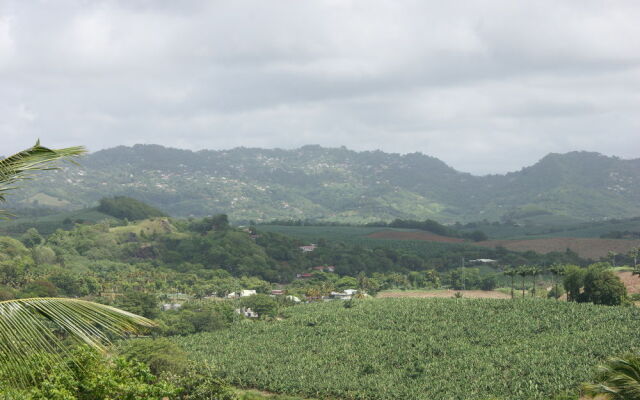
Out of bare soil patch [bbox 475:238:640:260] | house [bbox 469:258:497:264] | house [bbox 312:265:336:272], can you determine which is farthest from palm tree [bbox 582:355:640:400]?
bare soil patch [bbox 475:238:640:260]

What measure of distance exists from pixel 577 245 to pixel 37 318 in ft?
573

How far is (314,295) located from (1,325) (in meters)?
111

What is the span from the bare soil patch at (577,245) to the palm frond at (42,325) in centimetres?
16261

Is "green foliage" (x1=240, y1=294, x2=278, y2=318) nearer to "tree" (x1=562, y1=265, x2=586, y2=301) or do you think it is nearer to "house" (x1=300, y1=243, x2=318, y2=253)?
"tree" (x1=562, y1=265, x2=586, y2=301)

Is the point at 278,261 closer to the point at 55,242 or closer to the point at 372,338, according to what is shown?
the point at 55,242

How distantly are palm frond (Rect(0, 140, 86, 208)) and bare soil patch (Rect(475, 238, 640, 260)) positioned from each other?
535 feet

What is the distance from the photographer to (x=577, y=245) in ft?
550

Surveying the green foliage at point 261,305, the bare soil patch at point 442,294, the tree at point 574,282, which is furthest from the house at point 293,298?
the tree at point 574,282

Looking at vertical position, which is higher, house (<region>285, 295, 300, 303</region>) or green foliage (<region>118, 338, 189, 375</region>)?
green foliage (<region>118, 338, 189, 375</region>)

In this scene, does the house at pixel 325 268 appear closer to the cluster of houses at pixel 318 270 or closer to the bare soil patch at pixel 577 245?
the cluster of houses at pixel 318 270

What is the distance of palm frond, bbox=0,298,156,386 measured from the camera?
7223 millimetres

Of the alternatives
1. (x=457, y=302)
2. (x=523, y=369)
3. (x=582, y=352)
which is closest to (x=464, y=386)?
(x=523, y=369)

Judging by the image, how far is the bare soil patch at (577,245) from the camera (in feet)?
521

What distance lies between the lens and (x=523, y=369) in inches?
2345
